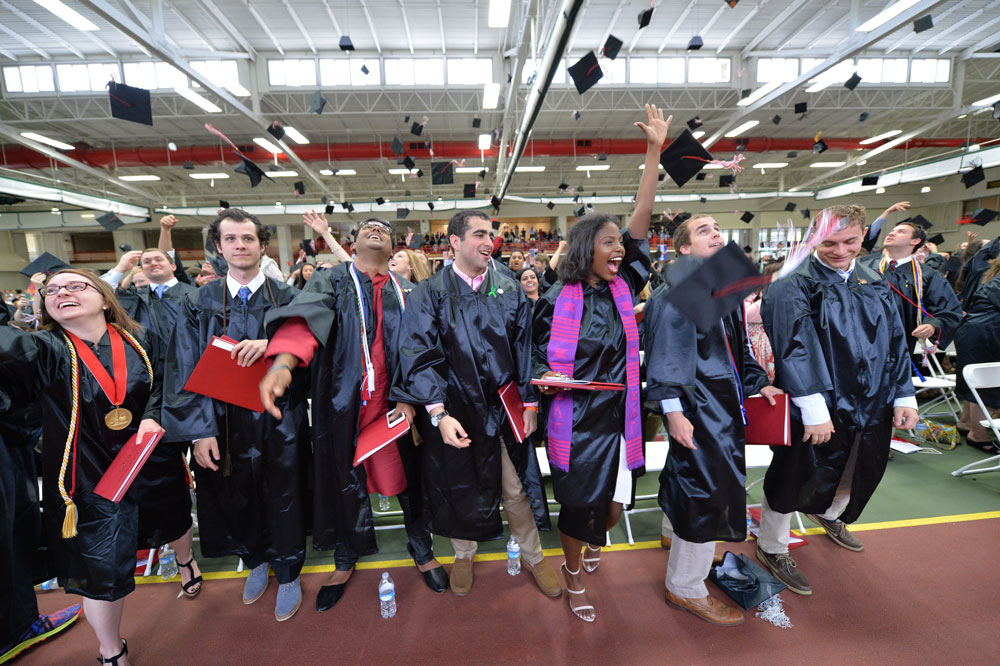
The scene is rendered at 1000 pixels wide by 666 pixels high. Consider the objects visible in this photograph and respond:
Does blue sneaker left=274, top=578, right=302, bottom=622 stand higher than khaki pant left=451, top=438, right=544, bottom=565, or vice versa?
khaki pant left=451, top=438, right=544, bottom=565

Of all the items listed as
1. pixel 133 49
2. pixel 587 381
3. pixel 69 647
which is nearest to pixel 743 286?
pixel 587 381

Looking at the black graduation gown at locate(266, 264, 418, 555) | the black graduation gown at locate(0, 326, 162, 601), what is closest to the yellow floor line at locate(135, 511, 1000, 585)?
the black graduation gown at locate(266, 264, 418, 555)

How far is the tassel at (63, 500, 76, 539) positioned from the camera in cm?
166

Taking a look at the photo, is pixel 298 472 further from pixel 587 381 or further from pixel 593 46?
pixel 593 46

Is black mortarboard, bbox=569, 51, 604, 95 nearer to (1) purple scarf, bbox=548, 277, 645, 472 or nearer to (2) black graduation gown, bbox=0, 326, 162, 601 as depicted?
(1) purple scarf, bbox=548, 277, 645, 472

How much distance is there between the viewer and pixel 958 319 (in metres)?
3.66

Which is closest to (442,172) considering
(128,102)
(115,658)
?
(128,102)

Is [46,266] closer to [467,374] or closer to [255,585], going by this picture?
[255,585]

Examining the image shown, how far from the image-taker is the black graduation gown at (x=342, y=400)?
213cm

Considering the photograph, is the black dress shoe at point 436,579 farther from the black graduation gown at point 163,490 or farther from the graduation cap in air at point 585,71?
the graduation cap in air at point 585,71

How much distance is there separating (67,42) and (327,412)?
12.0 m

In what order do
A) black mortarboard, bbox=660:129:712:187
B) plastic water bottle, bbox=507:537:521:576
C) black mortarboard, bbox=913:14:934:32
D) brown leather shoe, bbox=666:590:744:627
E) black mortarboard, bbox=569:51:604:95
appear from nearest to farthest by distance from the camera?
brown leather shoe, bbox=666:590:744:627 < black mortarboard, bbox=660:129:712:187 < plastic water bottle, bbox=507:537:521:576 < black mortarboard, bbox=569:51:604:95 < black mortarboard, bbox=913:14:934:32

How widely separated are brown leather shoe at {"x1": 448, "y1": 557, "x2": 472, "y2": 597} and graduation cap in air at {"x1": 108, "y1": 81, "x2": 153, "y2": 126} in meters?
4.53

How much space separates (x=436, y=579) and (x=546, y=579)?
0.61 m
